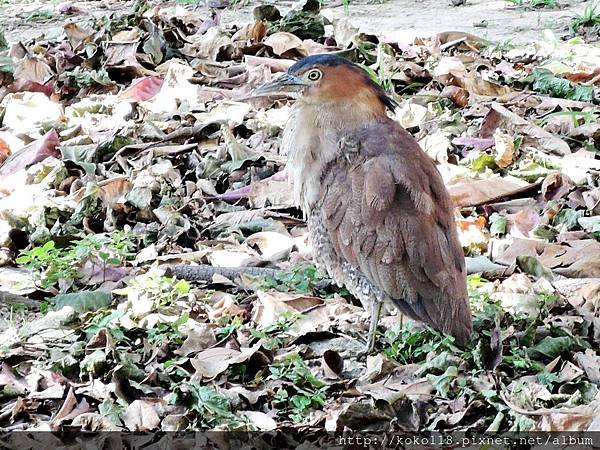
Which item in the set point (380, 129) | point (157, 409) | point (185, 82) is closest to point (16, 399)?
point (157, 409)

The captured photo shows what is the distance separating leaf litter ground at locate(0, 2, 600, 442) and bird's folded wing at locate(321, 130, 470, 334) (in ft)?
0.78

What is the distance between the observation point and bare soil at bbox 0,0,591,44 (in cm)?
854

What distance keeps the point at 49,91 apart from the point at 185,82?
3.04 feet

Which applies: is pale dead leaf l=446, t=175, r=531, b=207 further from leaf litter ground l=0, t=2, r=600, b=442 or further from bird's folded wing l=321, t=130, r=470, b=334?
bird's folded wing l=321, t=130, r=470, b=334

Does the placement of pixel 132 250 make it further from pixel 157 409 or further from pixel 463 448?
pixel 463 448

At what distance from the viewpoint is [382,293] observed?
13.2 feet

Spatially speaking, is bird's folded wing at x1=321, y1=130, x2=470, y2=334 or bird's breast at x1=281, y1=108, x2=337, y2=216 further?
bird's breast at x1=281, y1=108, x2=337, y2=216

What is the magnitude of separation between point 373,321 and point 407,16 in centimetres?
554

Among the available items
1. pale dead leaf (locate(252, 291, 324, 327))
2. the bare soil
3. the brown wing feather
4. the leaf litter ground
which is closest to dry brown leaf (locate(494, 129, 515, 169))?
the leaf litter ground

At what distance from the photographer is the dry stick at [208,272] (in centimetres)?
473

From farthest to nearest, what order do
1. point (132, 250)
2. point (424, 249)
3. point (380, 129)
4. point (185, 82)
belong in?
point (185, 82) < point (132, 250) < point (380, 129) < point (424, 249)

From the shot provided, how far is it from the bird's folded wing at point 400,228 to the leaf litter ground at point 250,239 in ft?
0.78

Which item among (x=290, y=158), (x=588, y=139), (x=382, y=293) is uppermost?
(x=290, y=158)

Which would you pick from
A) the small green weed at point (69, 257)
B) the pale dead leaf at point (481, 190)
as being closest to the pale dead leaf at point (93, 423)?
the small green weed at point (69, 257)
